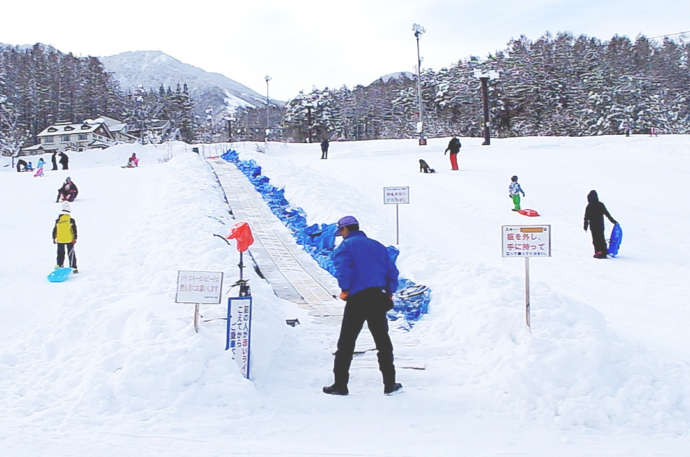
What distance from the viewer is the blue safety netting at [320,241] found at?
8.73 m

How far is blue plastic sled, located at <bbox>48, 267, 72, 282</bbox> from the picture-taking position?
1066 centimetres

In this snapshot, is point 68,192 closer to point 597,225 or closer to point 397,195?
point 397,195

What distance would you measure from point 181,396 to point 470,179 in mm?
21061

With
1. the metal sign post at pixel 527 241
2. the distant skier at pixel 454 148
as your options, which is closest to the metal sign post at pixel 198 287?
the metal sign post at pixel 527 241

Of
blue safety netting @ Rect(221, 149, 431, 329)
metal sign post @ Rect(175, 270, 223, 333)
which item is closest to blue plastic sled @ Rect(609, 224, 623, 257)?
blue safety netting @ Rect(221, 149, 431, 329)

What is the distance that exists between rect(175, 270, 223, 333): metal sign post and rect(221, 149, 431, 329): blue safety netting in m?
3.34

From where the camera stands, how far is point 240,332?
5.80 meters

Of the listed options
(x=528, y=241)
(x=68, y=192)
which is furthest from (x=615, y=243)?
(x=68, y=192)

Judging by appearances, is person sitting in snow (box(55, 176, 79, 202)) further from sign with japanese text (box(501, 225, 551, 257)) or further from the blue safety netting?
sign with japanese text (box(501, 225, 551, 257))

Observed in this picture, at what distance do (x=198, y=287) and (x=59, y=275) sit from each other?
6.23 metres

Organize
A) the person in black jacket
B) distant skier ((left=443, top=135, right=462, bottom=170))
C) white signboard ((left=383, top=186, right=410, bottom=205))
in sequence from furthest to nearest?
1. distant skier ((left=443, top=135, right=462, bottom=170))
2. white signboard ((left=383, top=186, right=410, bottom=205))
3. the person in black jacket

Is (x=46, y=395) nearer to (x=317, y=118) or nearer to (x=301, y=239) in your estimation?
(x=301, y=239)

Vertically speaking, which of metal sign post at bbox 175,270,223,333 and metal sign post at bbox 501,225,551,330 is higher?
metal sign post at bbox 501,225,551,330

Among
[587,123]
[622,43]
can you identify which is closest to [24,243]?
[587,123]
